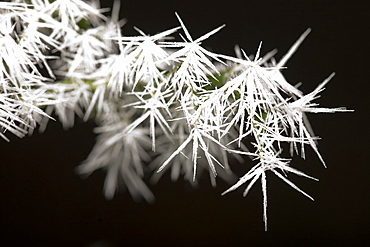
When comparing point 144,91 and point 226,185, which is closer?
point 144,91

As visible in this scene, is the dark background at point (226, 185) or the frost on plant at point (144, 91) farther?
the dark background at point (226, 185)

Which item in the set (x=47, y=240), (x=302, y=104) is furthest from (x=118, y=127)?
(x=47, y=240)

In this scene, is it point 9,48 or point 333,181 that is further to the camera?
point 333,181

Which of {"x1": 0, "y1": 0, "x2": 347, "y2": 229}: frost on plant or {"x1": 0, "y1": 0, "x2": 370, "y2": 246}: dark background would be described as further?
{"x1": 0, "y1": 0, "x2": 370, "y2": 246}: dark background

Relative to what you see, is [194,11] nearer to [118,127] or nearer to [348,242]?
[118,127]
